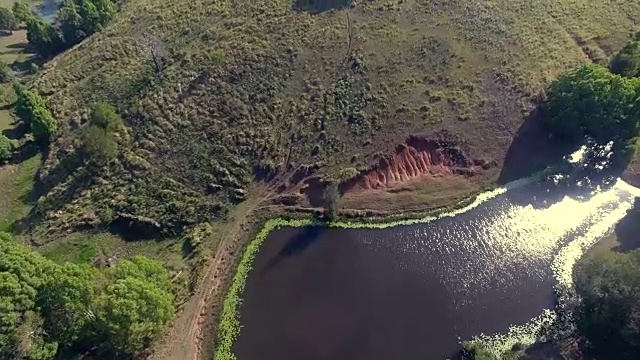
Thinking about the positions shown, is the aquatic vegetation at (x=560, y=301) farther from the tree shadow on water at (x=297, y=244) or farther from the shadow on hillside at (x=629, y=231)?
the tree shadow on water at (x=297, y=244)

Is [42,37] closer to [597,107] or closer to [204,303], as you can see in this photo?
[204,303]

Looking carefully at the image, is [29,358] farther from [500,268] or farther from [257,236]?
[500,268]

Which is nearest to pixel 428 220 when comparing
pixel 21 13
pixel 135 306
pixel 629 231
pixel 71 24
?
pixel 629 231

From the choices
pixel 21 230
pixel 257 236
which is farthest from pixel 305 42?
pixel 21 230

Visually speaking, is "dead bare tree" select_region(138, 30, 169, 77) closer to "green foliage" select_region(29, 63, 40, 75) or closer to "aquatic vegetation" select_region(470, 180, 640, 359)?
"green foliage" select_region(29, 63, 40, 75)

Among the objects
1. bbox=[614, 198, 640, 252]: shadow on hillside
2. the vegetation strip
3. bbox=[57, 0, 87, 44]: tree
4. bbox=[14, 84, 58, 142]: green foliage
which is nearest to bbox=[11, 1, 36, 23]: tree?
bbox=[57, 0, 87, 44]: tree

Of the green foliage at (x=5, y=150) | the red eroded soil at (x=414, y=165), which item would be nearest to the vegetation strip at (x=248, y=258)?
the red eroded soil at (x=414, y=165)

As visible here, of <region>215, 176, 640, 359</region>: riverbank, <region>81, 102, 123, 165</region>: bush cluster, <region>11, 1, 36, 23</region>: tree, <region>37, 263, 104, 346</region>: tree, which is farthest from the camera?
<region>11, 1, 36, 23</region>: tree
